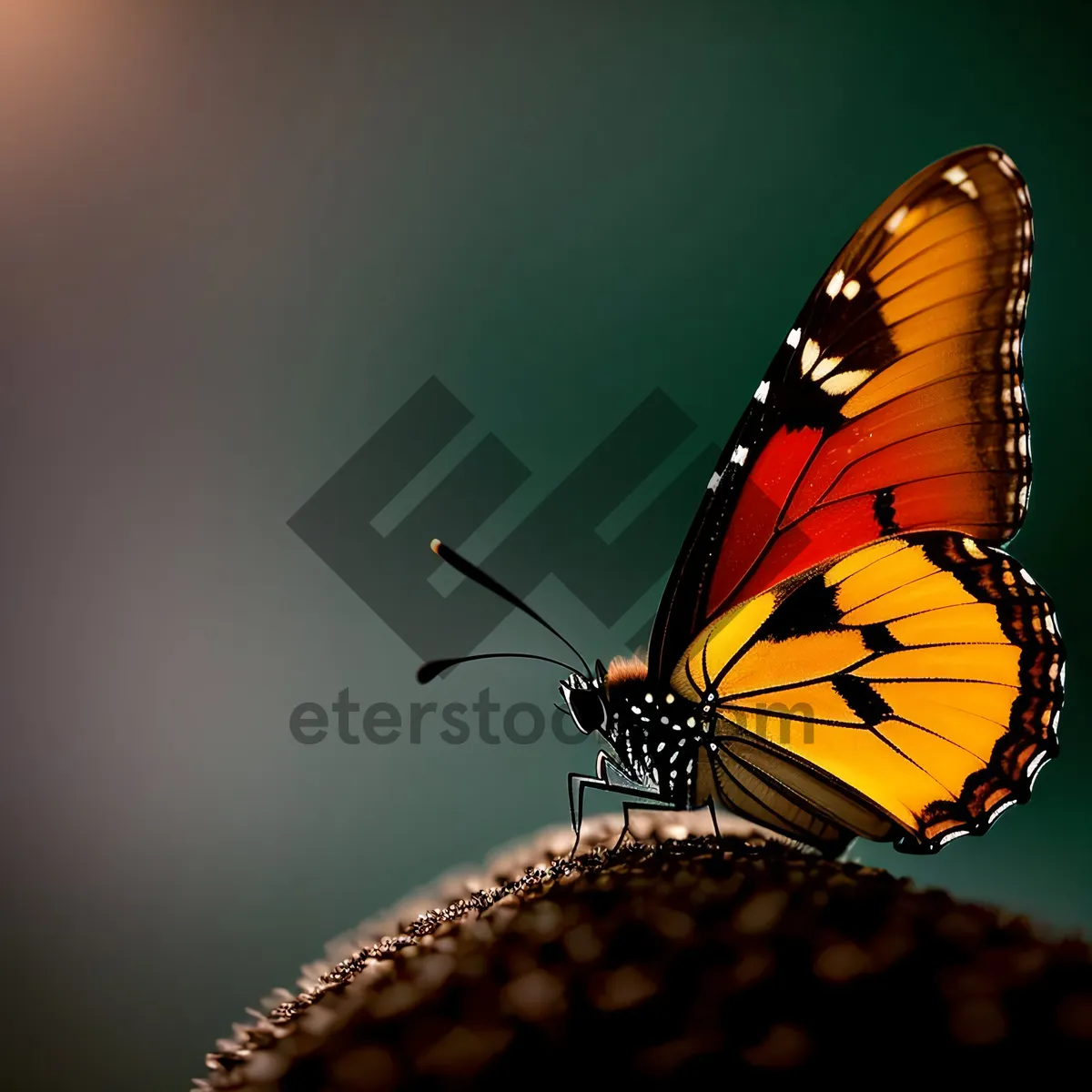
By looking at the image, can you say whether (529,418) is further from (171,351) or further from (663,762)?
(663,762)

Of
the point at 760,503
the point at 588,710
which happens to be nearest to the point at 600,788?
the point at 588,710

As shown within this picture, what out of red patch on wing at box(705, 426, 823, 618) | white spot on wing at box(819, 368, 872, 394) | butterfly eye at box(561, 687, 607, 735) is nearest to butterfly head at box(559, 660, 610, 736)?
butterfly eye at box(561, 687, 607, 735)

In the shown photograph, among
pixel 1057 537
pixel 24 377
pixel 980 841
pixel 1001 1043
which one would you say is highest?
pixel 24 377

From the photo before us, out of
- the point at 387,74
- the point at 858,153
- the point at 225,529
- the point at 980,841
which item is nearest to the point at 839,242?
the point at 858,153

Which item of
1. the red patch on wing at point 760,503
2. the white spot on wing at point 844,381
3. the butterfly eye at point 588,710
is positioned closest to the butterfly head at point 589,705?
the butterfly eye at point 588,710

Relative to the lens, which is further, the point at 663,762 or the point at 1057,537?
the point at 1057,537

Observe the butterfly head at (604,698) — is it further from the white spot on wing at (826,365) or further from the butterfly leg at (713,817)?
the white spot on wing at (826,365)

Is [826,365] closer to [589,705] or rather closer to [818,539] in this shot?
[818,539]
